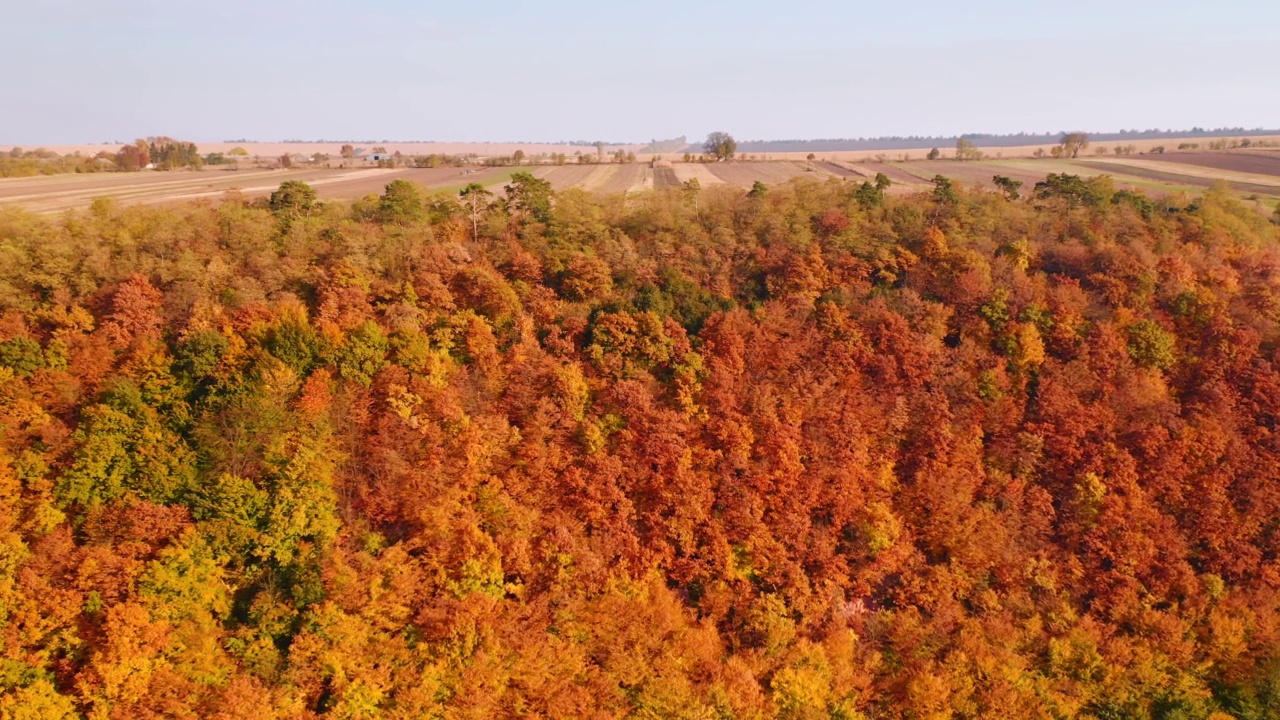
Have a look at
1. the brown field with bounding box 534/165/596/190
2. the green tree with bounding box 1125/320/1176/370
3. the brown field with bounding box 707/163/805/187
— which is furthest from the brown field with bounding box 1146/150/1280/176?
the brown field with bounding box 534/165/596/190

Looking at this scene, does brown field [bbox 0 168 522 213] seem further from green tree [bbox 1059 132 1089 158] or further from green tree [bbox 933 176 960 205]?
green tree [bbox 1059 132 1089 158]

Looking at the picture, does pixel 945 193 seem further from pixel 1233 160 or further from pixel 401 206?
pixel 1233 160

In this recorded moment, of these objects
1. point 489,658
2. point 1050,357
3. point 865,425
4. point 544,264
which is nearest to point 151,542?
point 489,658

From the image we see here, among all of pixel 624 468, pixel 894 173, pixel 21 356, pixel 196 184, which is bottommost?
pixel 624 468

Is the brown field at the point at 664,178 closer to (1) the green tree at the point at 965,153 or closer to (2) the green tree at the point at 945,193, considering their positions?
(2) the green tree at the point at 945,193

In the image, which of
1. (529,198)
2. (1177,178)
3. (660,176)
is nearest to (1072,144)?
(1177,178)

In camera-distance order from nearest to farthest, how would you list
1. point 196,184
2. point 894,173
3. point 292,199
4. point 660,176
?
1. point 292,199
2. point 196,184
3. point 660,176
4. point 894,173

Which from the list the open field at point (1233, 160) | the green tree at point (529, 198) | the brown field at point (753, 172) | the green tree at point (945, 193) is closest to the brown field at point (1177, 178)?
the open field at point (1233, 160)
